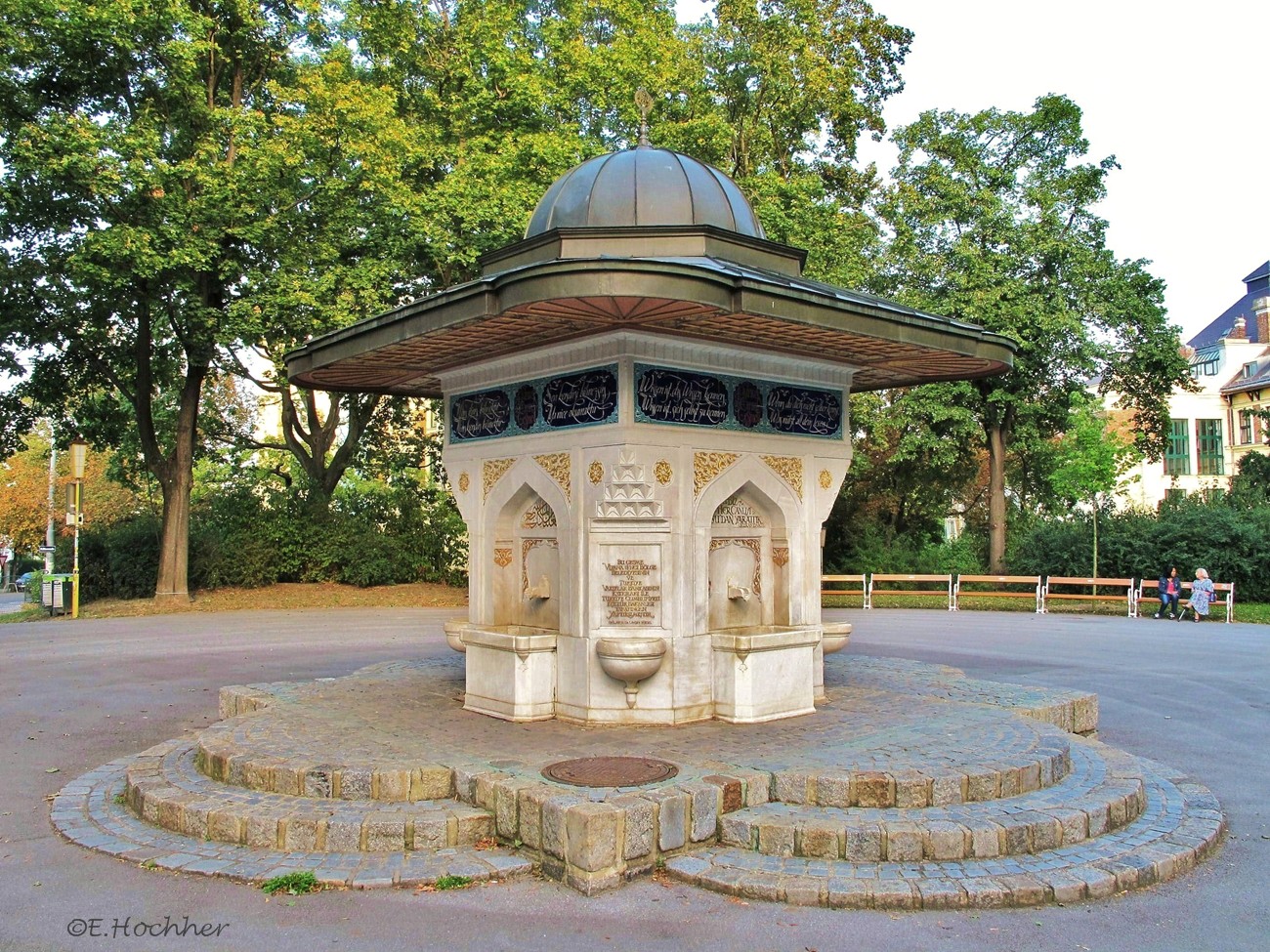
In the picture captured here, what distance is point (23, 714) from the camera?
10.2m

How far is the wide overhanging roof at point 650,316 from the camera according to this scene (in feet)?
21.2

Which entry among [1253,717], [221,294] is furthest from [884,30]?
[1253,717]

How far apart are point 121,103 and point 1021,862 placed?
2342 cm

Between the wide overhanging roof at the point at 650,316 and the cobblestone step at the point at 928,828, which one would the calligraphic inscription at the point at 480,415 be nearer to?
the wide overhanging roof at the point at 650,316

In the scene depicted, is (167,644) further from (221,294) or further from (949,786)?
(949,786)

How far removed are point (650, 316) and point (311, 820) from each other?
4154mm

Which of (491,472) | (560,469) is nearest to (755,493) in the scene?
(560,469)

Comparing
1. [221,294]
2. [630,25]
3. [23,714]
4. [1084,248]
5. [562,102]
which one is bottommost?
[23,714]

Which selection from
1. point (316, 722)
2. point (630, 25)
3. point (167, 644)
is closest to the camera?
point (316, 722)

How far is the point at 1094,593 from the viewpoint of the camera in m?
23.0

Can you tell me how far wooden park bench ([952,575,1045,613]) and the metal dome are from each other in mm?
16225

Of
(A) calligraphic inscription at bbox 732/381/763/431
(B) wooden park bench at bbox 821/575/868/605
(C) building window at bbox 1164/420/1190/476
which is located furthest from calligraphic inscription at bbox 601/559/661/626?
(C) building window at bbox 1164/420/1190/476

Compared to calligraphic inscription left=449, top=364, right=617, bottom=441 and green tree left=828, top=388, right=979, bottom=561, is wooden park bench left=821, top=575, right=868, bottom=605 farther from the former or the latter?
calligraphic inscription left=449, top=364, right=617, bottom=441

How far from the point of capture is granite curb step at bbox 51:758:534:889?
5254 mm
